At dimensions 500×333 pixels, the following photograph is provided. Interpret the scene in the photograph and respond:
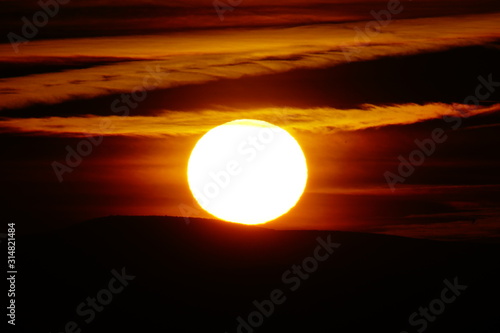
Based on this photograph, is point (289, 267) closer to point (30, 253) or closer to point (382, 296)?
point (382, 296)

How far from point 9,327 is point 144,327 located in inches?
135

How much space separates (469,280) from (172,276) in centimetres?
795

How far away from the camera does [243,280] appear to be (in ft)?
93.8

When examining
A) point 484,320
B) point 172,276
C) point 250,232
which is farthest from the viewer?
point 250,232

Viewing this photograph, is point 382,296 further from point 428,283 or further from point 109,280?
point 109,280

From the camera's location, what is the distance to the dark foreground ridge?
24938mm

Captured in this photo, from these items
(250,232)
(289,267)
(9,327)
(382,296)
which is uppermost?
(250,232)

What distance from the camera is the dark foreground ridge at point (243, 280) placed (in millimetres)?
24938

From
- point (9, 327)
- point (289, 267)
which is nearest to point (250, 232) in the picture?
point (289, 267)

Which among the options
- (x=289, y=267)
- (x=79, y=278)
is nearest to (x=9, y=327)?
(x=79, y=278)

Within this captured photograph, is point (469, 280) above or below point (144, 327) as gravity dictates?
above

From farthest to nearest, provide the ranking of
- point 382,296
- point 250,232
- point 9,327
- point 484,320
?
1. point 250,232
2. point 382,296
3. point 484,320
4. point 9,327

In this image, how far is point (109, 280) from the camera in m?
27.9

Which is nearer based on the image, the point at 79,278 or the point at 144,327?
the point at 144,327
